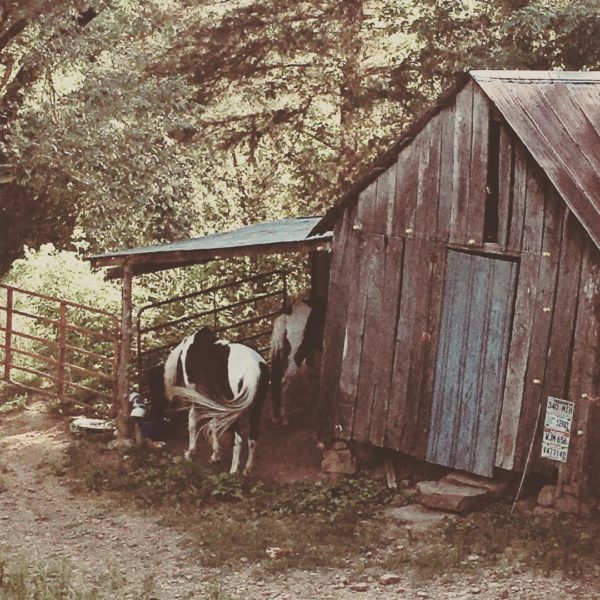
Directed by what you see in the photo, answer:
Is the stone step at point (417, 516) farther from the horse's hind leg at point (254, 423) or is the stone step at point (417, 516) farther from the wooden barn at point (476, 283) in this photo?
the horse's hind leg at point (254, 423)

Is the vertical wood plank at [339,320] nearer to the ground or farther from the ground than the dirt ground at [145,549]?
farther from the ground

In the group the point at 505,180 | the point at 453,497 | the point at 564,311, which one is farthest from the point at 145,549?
the point at 505,180

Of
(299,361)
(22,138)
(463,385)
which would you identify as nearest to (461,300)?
(463,385)

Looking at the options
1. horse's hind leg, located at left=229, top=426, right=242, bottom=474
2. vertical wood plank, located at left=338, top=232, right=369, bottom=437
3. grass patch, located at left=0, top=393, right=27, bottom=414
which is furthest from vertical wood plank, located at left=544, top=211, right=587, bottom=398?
grass patch, located at left=0, top=393, right=27, bottom=414

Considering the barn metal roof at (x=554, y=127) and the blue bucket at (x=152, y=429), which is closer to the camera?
the barn metal roof at (x=554, y=127)

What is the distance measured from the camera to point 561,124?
35.9ft

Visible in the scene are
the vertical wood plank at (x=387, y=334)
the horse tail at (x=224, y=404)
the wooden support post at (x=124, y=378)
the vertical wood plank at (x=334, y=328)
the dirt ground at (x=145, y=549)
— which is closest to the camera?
the dirt ground at (x=145, y=549)

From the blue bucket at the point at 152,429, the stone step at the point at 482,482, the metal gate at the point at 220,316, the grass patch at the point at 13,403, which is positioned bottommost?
the grass patch at the point at 13,403

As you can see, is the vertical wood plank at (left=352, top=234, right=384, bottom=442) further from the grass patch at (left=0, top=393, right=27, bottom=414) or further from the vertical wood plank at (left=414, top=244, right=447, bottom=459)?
the grass patch at (left=0, top=393, right=27, bottom=414)

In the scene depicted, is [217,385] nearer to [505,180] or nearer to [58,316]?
[505,180]

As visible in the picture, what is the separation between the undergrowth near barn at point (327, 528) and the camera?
9586 millimetres

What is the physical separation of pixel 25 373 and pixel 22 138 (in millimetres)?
4125

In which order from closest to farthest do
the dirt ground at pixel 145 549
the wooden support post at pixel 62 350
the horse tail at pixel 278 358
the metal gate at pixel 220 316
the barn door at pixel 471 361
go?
1. the dirt ground at pixel 145 549
2. the barn door at pixel 471 361
3. the horse tail at pixel 278 358
4. the wooden support post at pixel 62 350
5. the metal gate at pixel 220 316

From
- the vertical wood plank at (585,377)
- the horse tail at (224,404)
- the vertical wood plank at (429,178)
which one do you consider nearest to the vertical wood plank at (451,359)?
the vertical wood plank at (429,178)
